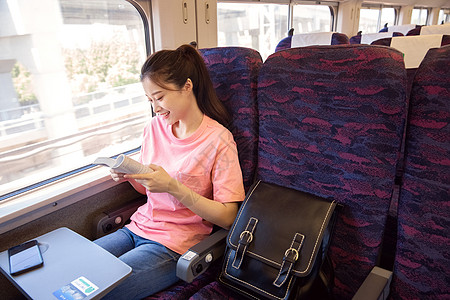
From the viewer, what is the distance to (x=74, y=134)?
1.95 metres

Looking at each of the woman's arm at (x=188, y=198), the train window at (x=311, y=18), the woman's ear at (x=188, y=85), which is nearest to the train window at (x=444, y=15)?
the train window at (x=311, y=18)

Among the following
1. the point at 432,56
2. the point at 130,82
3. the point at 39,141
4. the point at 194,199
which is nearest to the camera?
the point at 432,56

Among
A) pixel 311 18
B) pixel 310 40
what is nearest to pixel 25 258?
pixel 310 40

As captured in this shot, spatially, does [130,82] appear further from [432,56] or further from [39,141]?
[432,56]

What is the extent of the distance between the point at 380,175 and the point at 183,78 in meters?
0.87

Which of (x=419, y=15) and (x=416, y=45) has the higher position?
(x=419, y=15)

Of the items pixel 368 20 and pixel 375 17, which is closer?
pixel 368 20

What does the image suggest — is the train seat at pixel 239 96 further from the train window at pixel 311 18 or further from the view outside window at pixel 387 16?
the view outside window at pixel 387 16

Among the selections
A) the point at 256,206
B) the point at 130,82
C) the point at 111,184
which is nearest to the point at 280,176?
the point at 256,206

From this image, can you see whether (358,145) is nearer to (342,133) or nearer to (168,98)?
(342,133)

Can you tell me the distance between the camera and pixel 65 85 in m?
1.82

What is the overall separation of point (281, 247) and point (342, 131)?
490mm

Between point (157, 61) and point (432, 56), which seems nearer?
point (432, 56)

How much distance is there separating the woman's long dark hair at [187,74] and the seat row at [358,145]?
0.12 meters
